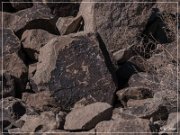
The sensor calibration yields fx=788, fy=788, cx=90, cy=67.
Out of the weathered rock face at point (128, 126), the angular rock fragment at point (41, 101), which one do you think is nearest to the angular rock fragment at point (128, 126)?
the weathered rock face at point (128, 126)

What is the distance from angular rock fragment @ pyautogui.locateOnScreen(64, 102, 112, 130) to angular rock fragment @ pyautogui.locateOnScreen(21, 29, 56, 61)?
5.00 ft

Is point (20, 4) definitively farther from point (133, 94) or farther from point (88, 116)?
point (88, 116)

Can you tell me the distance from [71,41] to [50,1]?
135 cm

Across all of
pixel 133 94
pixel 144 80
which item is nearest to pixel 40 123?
pixel 133 94

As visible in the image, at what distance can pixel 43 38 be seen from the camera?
799cm

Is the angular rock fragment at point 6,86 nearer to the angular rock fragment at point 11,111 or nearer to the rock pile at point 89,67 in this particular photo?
the rock pile at point 89,67

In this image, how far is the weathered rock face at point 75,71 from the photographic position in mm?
7094

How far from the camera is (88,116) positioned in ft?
20.7

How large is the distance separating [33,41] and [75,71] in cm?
94

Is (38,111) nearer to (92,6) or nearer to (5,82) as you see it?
(5,82)

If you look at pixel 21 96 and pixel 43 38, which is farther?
pixel 43 38

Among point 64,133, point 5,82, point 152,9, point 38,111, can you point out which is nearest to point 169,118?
point 64,133

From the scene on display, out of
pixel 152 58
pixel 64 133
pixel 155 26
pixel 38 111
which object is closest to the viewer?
pixel 64 133

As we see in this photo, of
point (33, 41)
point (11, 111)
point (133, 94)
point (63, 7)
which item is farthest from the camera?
point (63, 7)
